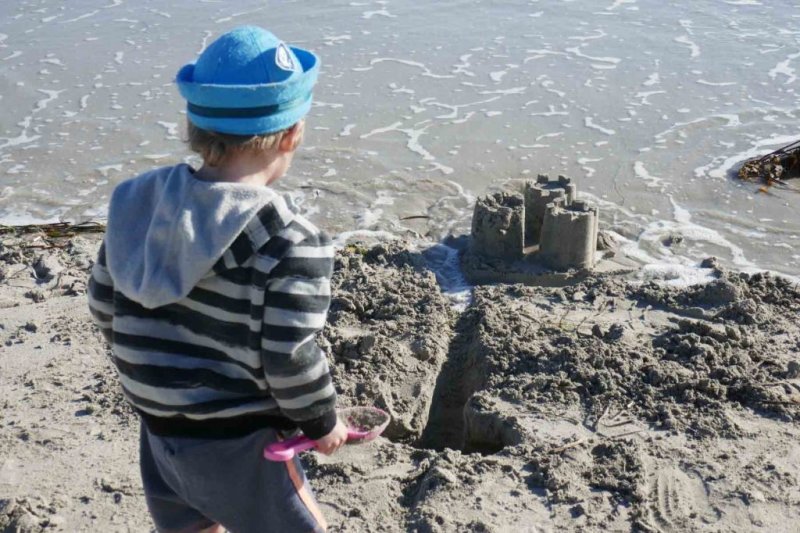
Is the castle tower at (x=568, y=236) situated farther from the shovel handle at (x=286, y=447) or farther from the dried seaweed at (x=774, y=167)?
the shovel handle at (x=286, y=447)

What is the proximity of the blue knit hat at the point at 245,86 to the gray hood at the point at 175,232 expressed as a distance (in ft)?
0.44

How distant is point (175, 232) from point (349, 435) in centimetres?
65

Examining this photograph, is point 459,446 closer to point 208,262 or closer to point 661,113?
point 208,262

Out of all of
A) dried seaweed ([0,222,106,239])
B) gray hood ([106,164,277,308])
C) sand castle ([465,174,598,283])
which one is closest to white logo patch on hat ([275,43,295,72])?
gray hood ([106,164,277,308])

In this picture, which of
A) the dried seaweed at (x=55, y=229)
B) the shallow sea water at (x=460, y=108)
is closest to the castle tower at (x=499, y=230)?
the shallow sea water at (x=460, y=108)

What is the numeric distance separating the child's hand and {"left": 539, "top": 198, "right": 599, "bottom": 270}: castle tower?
3.18 metres

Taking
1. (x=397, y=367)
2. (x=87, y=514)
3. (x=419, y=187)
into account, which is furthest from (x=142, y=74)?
(x=87, y=514)

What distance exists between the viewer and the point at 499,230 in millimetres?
5180

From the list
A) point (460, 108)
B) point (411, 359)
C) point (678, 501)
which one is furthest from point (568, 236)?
point (460, 108)

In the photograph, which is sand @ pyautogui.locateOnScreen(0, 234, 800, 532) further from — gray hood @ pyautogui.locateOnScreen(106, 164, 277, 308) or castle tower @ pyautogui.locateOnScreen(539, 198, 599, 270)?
gray hood @ pyautogui.locateOnScreen(106, 164, 277, 308)

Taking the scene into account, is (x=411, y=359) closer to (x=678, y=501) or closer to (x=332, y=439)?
(x=678, y=501)

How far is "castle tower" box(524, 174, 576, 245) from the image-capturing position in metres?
5.33

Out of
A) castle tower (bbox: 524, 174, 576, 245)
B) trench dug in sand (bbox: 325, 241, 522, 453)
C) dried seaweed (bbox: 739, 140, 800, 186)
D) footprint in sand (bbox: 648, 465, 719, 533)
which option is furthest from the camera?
dried seaweed (bbox: 739, 140, 800, 186)

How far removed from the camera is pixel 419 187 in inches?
268
